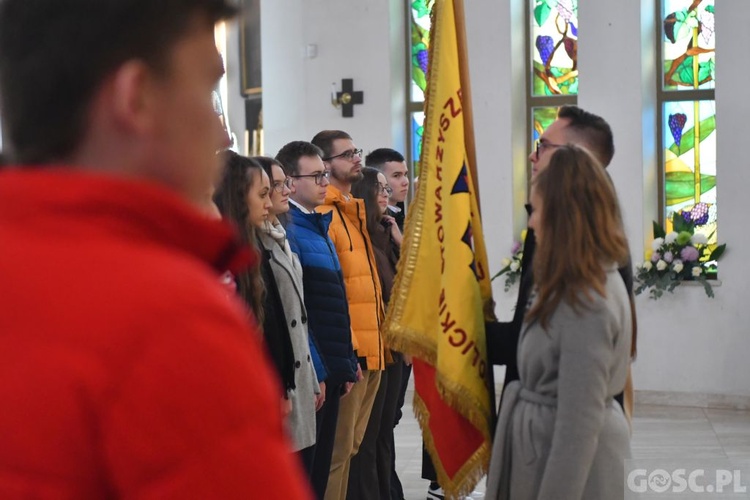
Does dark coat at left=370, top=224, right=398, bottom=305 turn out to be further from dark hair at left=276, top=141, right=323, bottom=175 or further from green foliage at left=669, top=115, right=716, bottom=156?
green foliage at left=669, top=115, right=716, bottom=156

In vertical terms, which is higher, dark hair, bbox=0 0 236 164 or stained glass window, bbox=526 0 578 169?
stained glass window, bbox=526 0 578 169

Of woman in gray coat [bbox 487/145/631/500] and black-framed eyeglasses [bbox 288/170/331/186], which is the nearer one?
woman in gray coat [bbox 487/145/631/500]

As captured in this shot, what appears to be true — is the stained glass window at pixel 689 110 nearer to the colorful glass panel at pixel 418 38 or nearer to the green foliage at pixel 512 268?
the green foliage at pixel 512 268

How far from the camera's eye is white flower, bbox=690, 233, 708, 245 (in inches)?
301

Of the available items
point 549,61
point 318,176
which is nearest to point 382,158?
point 318,176

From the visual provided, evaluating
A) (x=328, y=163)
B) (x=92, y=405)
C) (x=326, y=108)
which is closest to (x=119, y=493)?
(x=92, y=405)

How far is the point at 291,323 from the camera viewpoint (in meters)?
3.55

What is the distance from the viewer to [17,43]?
751mm

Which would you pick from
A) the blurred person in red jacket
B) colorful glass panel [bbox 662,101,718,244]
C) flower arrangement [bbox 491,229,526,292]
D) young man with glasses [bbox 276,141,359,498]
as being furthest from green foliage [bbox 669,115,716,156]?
the blurred person in red jacket

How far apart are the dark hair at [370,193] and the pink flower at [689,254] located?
3.37 meters

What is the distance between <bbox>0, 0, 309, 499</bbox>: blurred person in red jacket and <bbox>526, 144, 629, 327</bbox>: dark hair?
1.76m

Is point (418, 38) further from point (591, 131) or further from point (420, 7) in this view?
point (591, 131)

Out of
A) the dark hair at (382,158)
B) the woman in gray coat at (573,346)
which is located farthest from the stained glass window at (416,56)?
the woman in gray coat at (573,346)

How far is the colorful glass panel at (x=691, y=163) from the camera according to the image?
8000mm
